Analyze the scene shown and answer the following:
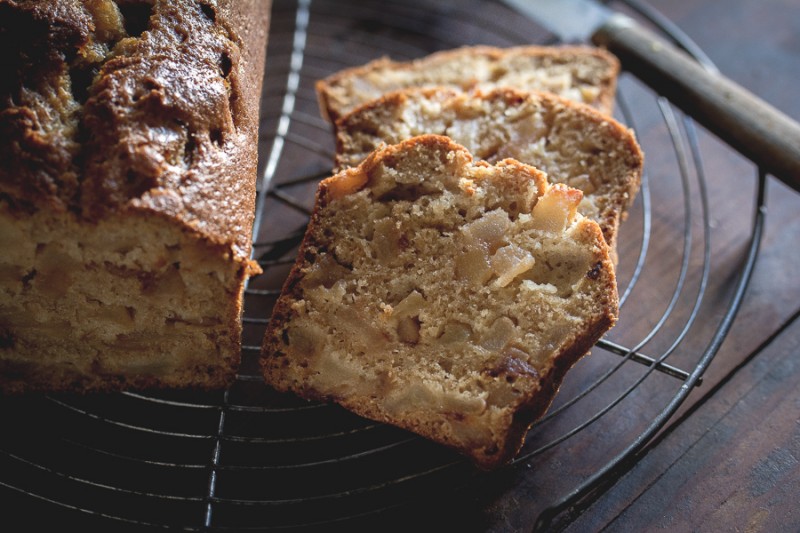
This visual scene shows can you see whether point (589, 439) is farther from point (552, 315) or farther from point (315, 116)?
point (315, 116)

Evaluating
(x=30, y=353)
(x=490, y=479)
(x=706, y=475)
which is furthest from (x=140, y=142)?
(x=706, y=475)

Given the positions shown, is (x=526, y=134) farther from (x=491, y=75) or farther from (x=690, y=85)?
(x=690, y=85)

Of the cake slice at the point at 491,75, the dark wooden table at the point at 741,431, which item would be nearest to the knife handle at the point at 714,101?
the cake slice at the point at 491,75

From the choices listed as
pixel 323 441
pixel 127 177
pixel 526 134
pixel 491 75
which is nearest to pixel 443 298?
pixel 323 441

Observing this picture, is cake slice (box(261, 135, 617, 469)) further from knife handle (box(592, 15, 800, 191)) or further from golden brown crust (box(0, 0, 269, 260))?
knife handle (box(592, 15, 800, 191))

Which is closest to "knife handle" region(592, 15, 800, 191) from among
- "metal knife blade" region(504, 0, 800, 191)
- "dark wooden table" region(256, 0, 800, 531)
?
"metal knife blade" region(504, 0, 800, 191)

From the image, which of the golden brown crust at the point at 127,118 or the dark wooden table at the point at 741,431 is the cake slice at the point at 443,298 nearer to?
the golden brown crust at the point at 127,118
